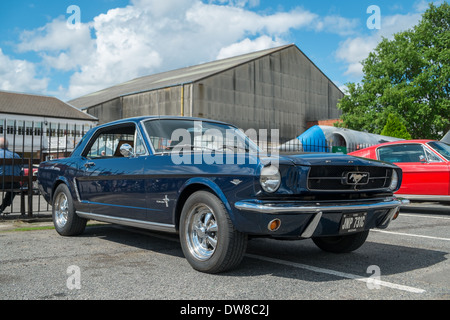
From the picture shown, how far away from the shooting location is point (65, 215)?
6.31 meters

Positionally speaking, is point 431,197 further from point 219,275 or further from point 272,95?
point 272,95

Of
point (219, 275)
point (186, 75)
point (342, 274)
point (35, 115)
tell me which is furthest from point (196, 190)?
point (35, 115)

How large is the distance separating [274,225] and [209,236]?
729 millimetres

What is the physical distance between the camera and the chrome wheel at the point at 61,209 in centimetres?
628

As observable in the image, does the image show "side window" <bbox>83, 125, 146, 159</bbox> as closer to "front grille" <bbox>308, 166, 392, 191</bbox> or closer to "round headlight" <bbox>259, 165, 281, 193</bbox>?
"round headlight" <bbox>259, 165, 281, 193</bbox>

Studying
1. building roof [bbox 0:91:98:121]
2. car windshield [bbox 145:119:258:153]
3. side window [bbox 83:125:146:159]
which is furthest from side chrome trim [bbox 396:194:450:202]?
building roof [bbox 0:91:98:121]

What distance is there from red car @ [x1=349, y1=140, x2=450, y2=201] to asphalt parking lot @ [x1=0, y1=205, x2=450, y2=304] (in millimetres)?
3264

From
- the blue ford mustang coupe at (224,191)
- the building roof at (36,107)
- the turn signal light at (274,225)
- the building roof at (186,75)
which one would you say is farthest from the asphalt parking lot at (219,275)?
the building roof at (36,107)

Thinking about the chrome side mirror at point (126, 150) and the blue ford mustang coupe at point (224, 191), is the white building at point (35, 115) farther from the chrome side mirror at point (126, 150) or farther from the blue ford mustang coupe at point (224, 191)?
the chrome side mirror at point (126, 150)

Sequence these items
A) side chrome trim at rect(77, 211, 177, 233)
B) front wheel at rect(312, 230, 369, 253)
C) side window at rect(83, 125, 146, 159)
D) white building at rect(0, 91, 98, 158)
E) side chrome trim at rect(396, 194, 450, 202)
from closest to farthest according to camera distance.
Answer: side chrome trim at rect(77, 211, 177, 233)
front wheel at rect(312, 230, 369, 253)
side window at rect(83, 125, 146, 159)
side chrome trim at rect(396, 194, 450, 202)
white building at rect(0, 91, 98, 158)

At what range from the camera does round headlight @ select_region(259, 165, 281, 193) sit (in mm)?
3715

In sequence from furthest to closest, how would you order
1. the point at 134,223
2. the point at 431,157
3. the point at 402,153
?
1. the point at 402,153
2. the point at 431,157
3. the point at 134,223

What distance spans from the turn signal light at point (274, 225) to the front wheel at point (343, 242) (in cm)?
154
